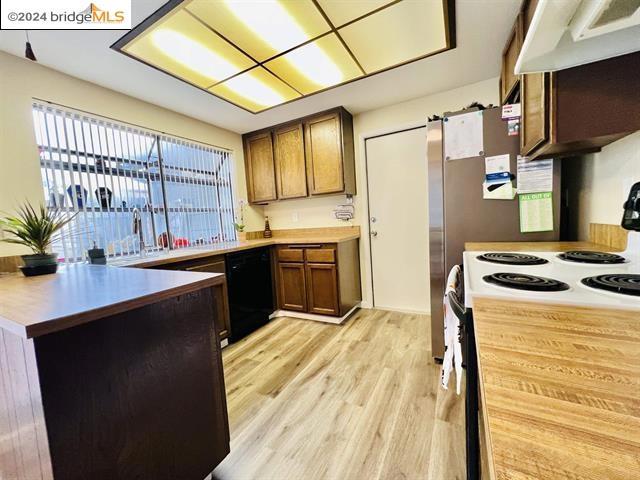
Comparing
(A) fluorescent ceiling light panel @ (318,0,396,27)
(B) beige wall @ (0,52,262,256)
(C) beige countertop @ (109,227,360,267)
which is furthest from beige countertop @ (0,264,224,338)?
(A) fluorescent ceiling light panel @ (318,0,396,27)

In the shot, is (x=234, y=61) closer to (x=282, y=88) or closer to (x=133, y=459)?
(x=282, y=88)

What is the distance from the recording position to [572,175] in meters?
1.70

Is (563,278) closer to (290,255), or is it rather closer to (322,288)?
(322,288)

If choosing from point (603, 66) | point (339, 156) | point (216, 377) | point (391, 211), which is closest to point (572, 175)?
point (603, 66)

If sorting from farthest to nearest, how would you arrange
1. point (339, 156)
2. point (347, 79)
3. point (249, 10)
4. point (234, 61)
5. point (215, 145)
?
point (215, 145) → point (339, 156) → point (347, 79) → point (234, 61) → point (249, 10)

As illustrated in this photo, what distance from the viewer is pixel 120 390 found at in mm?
858

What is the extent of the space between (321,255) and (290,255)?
396 mm

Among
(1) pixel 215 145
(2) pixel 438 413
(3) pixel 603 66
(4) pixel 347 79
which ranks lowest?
(2) pixel 438 413

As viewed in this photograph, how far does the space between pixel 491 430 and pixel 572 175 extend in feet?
6.93

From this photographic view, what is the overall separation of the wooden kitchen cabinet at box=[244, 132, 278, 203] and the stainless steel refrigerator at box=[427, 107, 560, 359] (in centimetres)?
201

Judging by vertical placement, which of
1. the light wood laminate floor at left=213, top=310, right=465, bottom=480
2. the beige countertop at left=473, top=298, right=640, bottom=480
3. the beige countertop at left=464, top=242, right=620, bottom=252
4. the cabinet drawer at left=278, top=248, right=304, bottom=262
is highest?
the beige countertop at left=464, top=242, right=620, bottom=252

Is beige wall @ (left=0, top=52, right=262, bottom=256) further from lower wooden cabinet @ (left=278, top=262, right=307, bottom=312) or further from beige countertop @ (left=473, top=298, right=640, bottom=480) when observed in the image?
beige countertop @ (left=473, top=298, right=640, bottom=480)

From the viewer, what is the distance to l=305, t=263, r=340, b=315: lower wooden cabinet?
8.93 ft

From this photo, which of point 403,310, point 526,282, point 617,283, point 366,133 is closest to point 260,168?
point 366,133
